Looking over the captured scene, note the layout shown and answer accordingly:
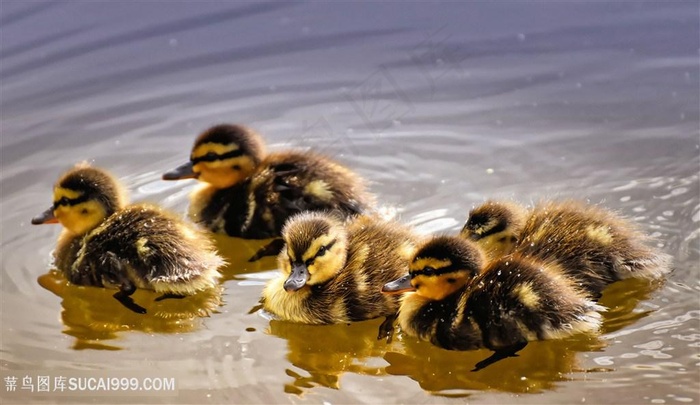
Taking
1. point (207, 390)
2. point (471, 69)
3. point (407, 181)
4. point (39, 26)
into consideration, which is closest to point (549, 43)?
point (471, 69)

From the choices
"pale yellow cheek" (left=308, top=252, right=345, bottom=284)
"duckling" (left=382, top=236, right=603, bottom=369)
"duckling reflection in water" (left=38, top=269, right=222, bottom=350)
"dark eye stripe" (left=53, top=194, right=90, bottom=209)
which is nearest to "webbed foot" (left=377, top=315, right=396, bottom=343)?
"duckling" (left=382, top=236, right=603, bottom=369)

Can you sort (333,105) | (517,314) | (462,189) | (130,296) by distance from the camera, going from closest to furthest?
1. (517,314)
2. (130,296)
3. (462,189)
4. (333,105)

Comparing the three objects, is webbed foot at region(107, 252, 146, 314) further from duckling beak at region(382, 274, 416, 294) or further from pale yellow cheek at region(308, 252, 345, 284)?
duckling beak at region(382, 274, 416, 294)

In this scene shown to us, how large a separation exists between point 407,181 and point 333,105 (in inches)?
32.7

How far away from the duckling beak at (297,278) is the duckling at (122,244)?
403 millimetres

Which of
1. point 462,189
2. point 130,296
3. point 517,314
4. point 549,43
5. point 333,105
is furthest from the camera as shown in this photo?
point 549,43

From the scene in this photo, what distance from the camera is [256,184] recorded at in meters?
4.20

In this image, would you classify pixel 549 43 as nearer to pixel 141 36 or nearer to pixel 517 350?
pixel 141 36

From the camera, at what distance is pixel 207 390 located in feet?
10.8

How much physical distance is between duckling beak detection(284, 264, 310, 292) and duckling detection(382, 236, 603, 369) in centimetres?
26

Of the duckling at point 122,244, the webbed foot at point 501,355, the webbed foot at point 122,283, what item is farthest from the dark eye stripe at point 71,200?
the webbed foot at point 501,355

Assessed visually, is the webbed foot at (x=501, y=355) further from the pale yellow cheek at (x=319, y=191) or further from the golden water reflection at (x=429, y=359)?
the pale yellow cheek at (x=319, y=191)

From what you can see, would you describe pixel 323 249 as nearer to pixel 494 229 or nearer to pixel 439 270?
pixel 439 270

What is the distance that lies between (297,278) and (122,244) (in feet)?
2.11
